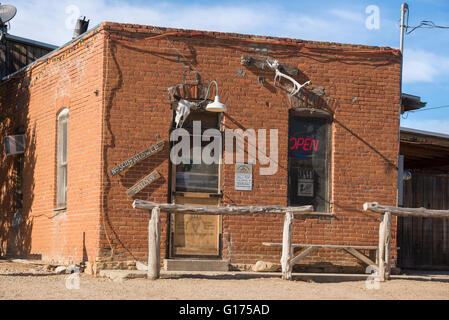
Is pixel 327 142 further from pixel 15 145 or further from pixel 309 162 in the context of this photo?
pixel 15 145

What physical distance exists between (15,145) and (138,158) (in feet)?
15.4

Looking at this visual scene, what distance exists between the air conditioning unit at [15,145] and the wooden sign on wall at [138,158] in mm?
4342

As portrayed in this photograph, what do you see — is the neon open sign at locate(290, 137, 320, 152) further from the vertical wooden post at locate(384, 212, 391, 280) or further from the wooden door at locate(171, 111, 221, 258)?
the vertical wooden post at locate(384, 212, 391, 280)

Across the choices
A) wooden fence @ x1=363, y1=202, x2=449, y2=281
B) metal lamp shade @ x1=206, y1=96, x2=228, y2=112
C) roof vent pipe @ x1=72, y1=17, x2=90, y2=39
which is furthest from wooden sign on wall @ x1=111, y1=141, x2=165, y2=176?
roof vent pipe @ x1=72, y1=17, x2=90, y2=39

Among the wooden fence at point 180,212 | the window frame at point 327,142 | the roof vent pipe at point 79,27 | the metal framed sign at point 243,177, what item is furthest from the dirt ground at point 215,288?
the roof vent pipe at point 79,27

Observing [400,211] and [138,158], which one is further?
[138,158]

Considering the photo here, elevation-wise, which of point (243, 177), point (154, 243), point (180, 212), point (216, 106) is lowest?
point (154, 243)

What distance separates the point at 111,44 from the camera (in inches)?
537

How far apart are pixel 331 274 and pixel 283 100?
3.56m

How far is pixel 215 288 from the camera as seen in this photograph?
36.1ft

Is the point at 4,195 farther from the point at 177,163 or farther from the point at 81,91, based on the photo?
the point at 177,163

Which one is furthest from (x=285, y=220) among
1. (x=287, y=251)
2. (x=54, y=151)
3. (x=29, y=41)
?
(x=29, y=41)

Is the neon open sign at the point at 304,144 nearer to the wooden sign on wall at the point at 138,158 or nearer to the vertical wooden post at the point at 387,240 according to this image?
the vertical wooden post at the point at 387,240

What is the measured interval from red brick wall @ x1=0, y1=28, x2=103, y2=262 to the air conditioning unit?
221 mm
